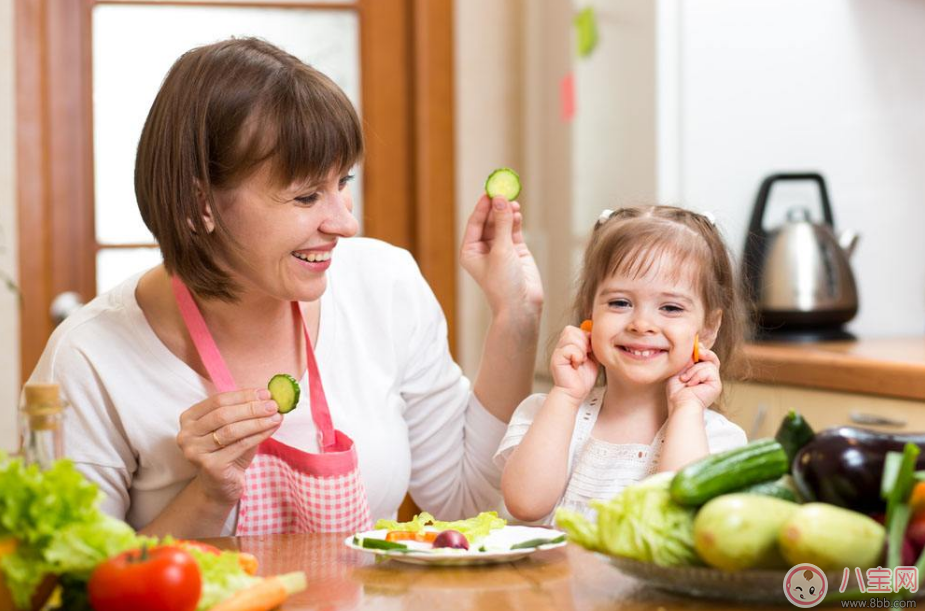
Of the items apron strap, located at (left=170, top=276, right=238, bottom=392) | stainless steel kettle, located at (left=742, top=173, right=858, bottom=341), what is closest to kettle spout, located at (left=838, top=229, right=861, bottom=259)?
stainless steel kettle, located at (left=742, top=173, right=858, bottom=341)

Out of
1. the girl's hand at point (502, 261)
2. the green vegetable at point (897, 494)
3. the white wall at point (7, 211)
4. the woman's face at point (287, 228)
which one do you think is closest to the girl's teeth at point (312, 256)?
the woman's face at point (287, 228)

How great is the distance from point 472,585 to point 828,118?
2.21 meters

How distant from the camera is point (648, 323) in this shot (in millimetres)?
1483

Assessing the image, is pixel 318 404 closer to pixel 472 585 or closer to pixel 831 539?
pixel 472 585

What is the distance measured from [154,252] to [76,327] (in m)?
2.02

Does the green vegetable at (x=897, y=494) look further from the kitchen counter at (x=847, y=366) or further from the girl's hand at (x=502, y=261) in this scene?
the kitchen counter at (x=847, y=366)

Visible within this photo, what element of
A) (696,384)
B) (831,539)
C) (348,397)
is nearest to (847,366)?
(696,384)

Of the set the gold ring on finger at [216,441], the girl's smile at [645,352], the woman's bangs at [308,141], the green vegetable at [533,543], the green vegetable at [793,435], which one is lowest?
the green vegetable at [533,543]

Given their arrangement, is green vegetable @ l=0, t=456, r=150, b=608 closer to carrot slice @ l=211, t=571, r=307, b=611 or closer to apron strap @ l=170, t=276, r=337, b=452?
carrot slice @ l=211, t=571, r=307, b=611

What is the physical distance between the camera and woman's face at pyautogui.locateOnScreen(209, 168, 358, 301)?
148cm

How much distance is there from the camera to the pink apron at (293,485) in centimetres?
148

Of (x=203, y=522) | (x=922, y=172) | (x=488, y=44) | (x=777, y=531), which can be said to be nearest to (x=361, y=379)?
(x=203, y=522)

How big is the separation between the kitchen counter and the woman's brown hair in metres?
0.82

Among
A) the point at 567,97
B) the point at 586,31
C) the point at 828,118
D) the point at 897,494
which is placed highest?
the point at 586,31
